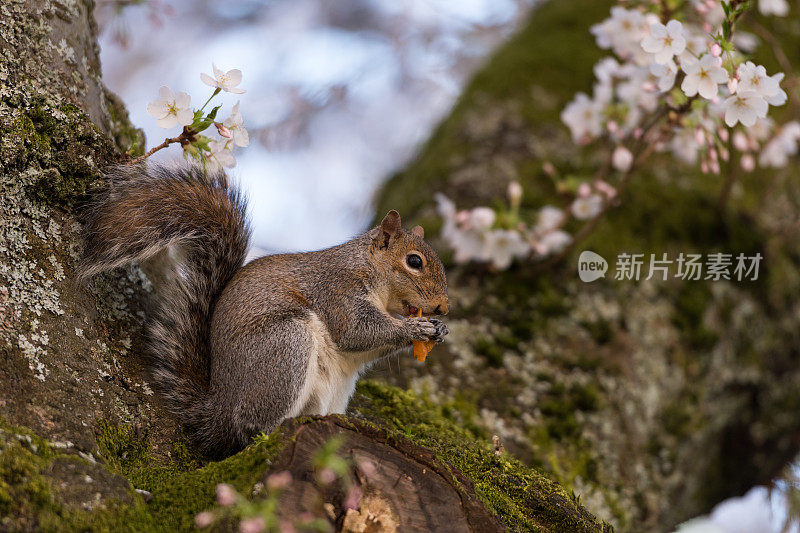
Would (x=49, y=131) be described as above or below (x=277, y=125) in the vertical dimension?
above

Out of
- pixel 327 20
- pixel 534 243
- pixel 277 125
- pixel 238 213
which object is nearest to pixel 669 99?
pixel 534 243

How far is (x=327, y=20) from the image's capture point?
626cm

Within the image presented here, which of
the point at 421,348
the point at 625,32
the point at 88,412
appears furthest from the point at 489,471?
the point at 625,32

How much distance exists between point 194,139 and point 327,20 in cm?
498

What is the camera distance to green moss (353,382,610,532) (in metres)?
1.63

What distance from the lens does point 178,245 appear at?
5.94 feet

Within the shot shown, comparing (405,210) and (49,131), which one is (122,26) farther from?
(405,210)

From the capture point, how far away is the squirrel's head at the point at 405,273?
7.06 ft

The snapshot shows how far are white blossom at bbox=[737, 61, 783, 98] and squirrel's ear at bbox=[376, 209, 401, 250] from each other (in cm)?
104

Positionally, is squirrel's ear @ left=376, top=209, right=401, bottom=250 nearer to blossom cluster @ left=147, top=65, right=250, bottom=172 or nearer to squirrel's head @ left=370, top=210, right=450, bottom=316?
squirrel's head @ left=370, top=210, right=450, bottom=316

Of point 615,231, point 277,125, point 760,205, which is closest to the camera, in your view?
point 615,231

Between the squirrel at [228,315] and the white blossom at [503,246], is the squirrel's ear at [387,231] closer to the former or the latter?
the squirrel at [228,315]

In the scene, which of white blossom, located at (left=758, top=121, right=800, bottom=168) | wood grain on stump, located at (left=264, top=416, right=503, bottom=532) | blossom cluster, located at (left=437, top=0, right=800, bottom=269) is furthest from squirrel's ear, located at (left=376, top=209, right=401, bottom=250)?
white blossom, located at (left=758, top=121, right=800, bottom=168)

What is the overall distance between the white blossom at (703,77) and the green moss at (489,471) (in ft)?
3.77
